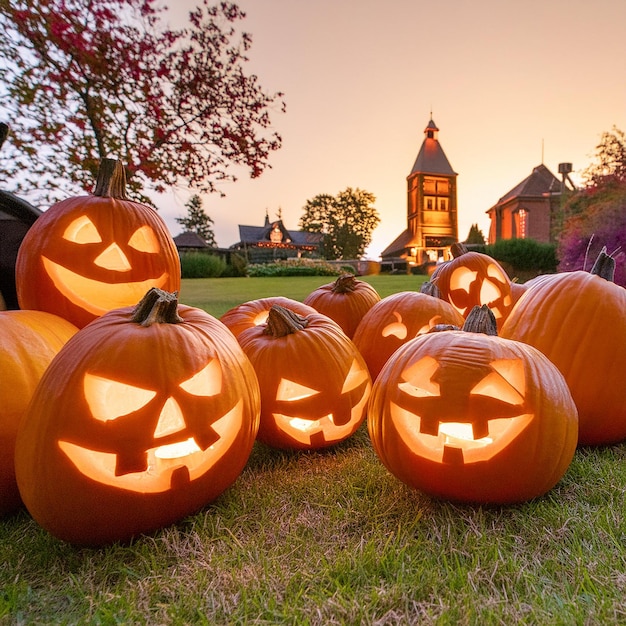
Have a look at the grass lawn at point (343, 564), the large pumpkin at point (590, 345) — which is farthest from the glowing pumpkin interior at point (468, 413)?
the large pumpkin at point (590, 345)

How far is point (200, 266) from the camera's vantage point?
2000 cm

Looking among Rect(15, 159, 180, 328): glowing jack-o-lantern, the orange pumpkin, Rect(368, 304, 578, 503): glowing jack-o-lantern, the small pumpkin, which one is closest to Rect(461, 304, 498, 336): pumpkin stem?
Rect(368, 304, 578, 503): glowing jack-o-lantern

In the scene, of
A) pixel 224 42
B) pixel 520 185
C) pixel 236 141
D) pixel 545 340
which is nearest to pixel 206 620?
pixel 545 340

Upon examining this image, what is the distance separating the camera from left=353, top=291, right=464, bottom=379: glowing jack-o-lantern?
277 centimetres

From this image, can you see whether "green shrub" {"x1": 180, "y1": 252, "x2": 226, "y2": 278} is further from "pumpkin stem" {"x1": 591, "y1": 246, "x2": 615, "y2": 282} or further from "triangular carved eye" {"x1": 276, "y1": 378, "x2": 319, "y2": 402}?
"pumpkin stem" {"x1": 591, "y1": 246, "x2": 615, "y2": 282}

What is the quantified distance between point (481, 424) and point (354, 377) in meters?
0.80

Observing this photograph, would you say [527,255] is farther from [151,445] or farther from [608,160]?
[151,445]

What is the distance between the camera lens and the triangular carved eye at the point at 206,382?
58.8 inches

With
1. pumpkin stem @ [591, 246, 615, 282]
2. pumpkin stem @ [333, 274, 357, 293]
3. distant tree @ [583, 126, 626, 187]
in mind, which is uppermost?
distant tree @ [583, 126, 626, 187]

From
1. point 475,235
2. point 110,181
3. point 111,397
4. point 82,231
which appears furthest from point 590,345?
point 475,235

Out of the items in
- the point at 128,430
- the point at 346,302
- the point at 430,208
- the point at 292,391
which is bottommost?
the point at 292,391

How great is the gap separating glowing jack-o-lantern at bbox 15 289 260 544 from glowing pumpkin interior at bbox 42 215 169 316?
2.55 feet

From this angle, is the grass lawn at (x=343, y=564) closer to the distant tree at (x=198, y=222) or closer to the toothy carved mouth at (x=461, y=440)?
the toothy carved mouth at (x=461, y=440)

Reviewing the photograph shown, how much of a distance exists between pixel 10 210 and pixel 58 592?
2631 mm
